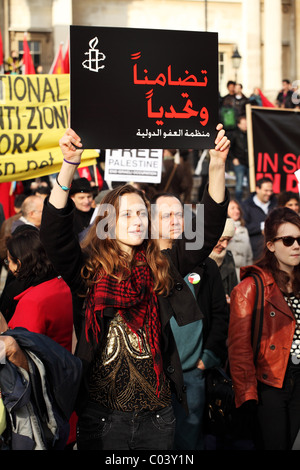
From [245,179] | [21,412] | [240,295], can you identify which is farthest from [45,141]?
[245,179]

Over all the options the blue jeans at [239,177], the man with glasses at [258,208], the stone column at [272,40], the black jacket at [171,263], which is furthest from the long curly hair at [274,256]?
the stone column at [272,40]

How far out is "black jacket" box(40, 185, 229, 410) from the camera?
3.13 metres

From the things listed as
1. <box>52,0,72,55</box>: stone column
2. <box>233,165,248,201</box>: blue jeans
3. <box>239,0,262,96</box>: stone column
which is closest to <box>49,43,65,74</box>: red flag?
<box>233,165,248,201</box>: blue jeans

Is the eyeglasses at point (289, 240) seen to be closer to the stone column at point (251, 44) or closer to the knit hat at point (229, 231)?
the knit hat at point (229, 231)

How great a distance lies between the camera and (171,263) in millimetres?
3438

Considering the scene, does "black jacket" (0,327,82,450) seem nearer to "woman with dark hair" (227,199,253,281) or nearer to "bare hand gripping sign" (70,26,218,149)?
"bare hand gripping sign" (70,26,218,149)

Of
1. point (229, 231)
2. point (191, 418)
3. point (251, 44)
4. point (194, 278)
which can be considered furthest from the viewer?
point (251, 44)

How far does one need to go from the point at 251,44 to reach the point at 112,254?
2830 centimetres

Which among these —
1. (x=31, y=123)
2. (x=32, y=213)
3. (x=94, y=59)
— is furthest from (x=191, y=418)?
(x=31, y=123)

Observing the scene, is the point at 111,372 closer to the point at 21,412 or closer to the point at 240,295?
the point at 21,412

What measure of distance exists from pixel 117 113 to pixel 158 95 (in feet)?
0.67

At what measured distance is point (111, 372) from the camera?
127 inches

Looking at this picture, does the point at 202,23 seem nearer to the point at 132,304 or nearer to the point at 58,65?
the point at 58,65

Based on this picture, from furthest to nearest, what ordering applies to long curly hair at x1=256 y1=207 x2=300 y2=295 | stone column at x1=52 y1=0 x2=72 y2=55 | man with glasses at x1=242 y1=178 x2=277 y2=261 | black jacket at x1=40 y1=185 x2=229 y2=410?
1. stone column at x1=52 y1=0 x2=72 y2=55
2. man with glasses at x1=242 y1=178 x2=277 y2=261
3. long curly hair at x1=256 y1=207 x2=300 y2=295
4. black jacket at x1=40 y1=185 x2=229 y2=410
